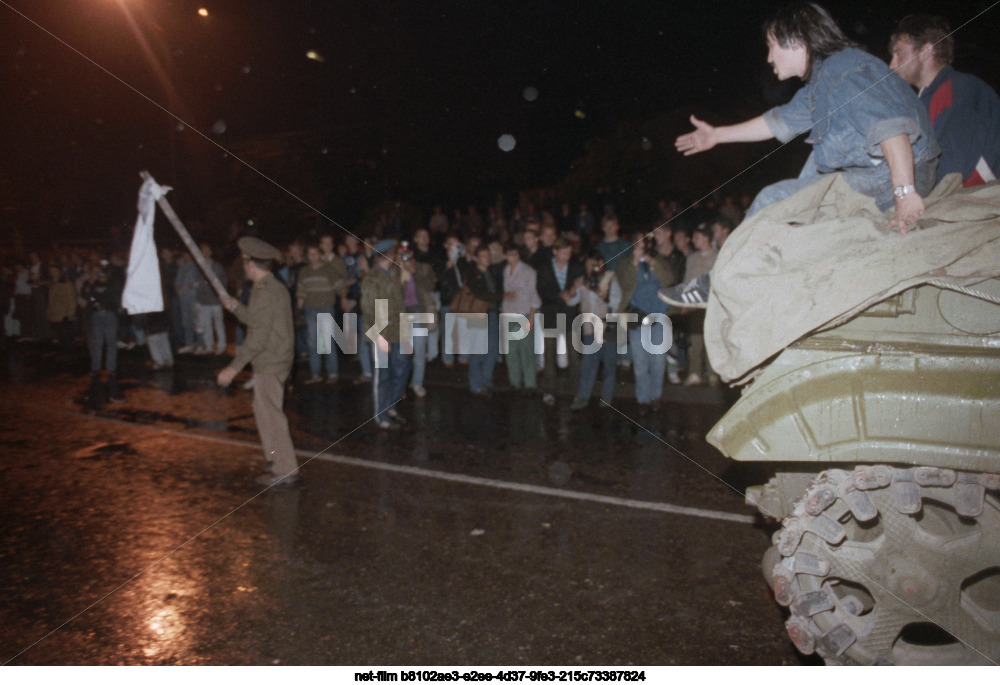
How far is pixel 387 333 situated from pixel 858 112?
21.1 feet

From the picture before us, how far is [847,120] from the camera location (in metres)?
2.86

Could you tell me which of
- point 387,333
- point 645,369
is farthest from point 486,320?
point 645,369

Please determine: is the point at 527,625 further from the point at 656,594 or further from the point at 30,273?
the point at 30,273

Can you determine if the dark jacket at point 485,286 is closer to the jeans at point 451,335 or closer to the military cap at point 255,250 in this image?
the jeans at point 451,335

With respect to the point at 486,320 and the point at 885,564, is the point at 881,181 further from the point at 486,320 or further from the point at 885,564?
the point at 486,320

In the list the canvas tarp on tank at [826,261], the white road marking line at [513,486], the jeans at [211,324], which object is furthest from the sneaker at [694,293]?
the jeans at [211,324]

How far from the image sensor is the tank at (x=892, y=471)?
242 centimetres

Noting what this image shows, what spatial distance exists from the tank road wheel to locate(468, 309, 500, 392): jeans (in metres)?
8.08

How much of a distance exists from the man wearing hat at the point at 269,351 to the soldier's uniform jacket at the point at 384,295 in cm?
205

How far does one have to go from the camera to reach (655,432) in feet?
26.8

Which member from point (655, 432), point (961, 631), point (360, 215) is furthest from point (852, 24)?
point (360, 215)

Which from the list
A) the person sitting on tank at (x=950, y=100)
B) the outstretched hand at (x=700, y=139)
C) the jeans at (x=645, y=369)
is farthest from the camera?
the jeans at (x=645, y=369)

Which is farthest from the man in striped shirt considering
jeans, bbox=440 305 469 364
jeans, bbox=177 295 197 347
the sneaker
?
the sneaker

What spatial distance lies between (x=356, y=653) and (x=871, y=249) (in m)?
2.95
